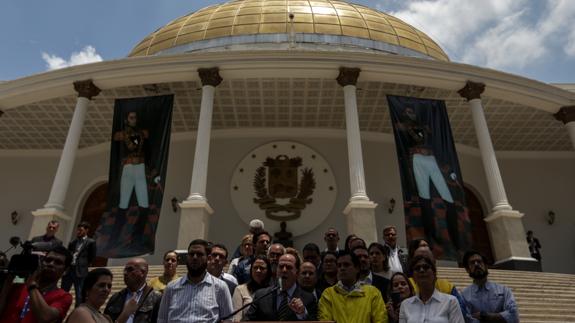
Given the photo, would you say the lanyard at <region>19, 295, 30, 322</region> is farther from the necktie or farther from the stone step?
the stone step

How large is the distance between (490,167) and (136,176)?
9861mm

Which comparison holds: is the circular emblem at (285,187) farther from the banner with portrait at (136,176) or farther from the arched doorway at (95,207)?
the arched doorway at (95,207)

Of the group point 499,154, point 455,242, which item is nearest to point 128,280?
point 455,242

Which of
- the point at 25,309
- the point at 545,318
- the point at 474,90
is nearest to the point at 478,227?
the point at 474,90

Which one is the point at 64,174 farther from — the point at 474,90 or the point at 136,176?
the point at 474,90

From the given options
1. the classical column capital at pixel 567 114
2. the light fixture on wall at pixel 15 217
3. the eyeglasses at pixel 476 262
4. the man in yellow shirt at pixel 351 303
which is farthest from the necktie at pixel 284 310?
the light fixture on wall at pixel 15 217

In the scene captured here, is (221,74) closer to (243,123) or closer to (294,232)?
(243,123)

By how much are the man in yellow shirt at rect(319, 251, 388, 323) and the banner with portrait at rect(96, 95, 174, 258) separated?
25.1 feet

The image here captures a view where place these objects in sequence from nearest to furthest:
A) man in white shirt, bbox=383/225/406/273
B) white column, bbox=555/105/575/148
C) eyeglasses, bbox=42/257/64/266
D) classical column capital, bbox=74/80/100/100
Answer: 1. eyeglasses, bbox=42/257/64/266
2. man in white shirt, bbox=383/225/406/273
3. classical column capital, bbox=74/80/100/100
4. white column, bbox=555/105/575/148

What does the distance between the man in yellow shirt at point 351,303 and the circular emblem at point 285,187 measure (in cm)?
1134

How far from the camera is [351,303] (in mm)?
3229

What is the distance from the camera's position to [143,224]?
412 inches

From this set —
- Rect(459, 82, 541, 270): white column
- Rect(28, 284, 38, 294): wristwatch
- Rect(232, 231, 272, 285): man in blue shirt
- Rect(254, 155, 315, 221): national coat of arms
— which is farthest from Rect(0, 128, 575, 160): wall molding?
Rect(28, 284, 38, 294): wristwatch

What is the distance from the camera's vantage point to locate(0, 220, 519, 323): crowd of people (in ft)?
8.95
